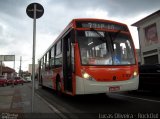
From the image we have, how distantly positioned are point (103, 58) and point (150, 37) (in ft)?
67.2

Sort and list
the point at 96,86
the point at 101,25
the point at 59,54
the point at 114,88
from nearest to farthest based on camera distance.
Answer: the point at 96,86 < the point at 114,88 < the point at 101,25 < the point at 59,54

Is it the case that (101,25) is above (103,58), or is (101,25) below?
above

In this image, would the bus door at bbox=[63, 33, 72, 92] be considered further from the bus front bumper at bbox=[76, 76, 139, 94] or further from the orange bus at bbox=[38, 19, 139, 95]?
the bus front bumper at bbox=[76, 76, 139, 94]

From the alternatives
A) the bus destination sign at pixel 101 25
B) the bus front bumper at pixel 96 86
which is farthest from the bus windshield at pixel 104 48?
the bus front bumper at pixel 96 86

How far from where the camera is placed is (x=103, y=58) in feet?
30.0

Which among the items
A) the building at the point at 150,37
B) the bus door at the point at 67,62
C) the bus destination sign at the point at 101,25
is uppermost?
the building at the point at 150,37

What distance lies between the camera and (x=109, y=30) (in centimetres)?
968

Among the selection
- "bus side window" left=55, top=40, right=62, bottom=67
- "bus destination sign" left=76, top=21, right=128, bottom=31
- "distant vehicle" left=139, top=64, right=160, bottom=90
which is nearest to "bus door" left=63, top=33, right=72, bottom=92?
"bus side window" left=55, top=40, right=62, bottom=67

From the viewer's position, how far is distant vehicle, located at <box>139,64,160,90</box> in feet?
40.1

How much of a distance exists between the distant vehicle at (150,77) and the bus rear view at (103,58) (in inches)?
127

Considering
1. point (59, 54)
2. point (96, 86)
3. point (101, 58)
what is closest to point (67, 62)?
point (59, 54)

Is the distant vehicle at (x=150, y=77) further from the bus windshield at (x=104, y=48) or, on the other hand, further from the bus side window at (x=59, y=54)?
the bus side window at (x=59, y=54)

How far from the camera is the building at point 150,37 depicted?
86.6 feet

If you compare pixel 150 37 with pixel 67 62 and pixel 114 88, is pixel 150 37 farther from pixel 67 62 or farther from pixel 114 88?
pixel 114 88
